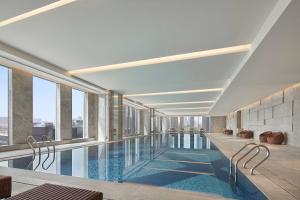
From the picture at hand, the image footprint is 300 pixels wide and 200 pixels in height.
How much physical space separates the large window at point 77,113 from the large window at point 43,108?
5.40 ft

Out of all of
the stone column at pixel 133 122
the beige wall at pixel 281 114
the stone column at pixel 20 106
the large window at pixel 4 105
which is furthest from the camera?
the stone column at pixel 133 122

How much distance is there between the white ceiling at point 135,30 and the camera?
4.27 meters

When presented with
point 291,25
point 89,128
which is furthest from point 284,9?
point 89,128

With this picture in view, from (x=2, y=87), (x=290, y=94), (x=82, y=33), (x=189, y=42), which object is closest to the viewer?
(x=82, y=33)

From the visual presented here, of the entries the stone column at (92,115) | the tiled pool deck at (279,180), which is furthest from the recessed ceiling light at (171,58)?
the stone column at (92,115)

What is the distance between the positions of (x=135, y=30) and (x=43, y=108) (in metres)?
8.19

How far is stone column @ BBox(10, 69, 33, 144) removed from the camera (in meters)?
9.12

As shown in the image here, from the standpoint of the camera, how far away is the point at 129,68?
8688 millimetres

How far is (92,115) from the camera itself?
51.0ft

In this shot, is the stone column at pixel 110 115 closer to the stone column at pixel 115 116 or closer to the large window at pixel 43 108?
the stone column at pixel 115 116

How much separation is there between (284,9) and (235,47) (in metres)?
2.83

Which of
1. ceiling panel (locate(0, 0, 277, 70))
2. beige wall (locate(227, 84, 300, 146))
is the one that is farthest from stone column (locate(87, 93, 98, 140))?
beige wall (locate(227, 84, 300, 146))

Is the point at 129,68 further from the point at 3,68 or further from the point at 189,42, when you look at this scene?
the point at 3,68

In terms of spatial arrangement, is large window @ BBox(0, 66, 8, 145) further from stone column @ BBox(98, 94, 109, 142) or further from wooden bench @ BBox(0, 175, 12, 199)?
wooden bench @ BBox(0, 175, 12, 199)
